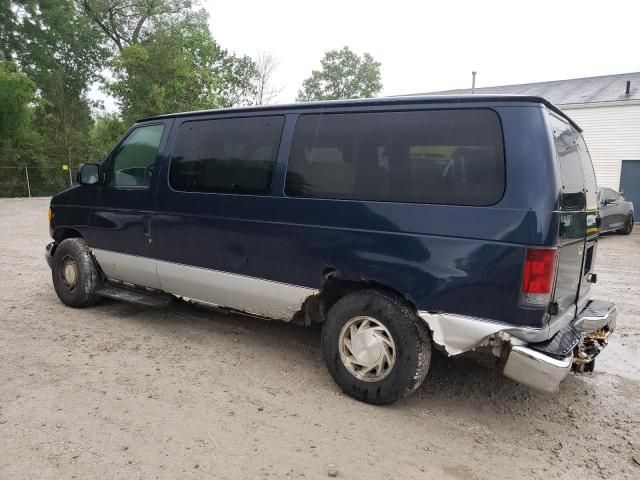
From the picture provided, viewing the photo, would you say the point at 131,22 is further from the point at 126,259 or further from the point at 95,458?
the point at 95,458

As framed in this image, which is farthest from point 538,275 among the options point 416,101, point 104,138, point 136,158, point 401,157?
point 104,138

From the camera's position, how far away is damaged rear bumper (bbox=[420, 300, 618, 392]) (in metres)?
2.78

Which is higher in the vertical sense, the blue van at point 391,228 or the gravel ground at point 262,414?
the blue van at point 391,228

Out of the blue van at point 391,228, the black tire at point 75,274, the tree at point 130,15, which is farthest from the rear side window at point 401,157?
the tree at point 130,15

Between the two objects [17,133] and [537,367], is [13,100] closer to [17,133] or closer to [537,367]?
[17,133]

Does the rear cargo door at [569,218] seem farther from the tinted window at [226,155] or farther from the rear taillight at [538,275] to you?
the tinted window at [226,155]

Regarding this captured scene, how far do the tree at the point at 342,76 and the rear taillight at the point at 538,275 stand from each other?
49.9m

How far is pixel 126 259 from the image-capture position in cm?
496

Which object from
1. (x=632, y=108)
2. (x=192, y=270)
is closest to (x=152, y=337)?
(x=192, y=270)

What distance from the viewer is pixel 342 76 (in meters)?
50.7

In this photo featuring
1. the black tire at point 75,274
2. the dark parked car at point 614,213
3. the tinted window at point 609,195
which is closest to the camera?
the black tire at point 75,274

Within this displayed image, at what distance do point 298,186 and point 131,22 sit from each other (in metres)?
34.4

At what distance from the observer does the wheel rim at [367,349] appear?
3297mm

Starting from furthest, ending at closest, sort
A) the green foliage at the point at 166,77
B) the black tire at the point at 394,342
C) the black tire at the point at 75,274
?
1. the green foliage at the point at 166,77
2. the black tire at the point at 75,274
3. the black tire at the point at 394,342
